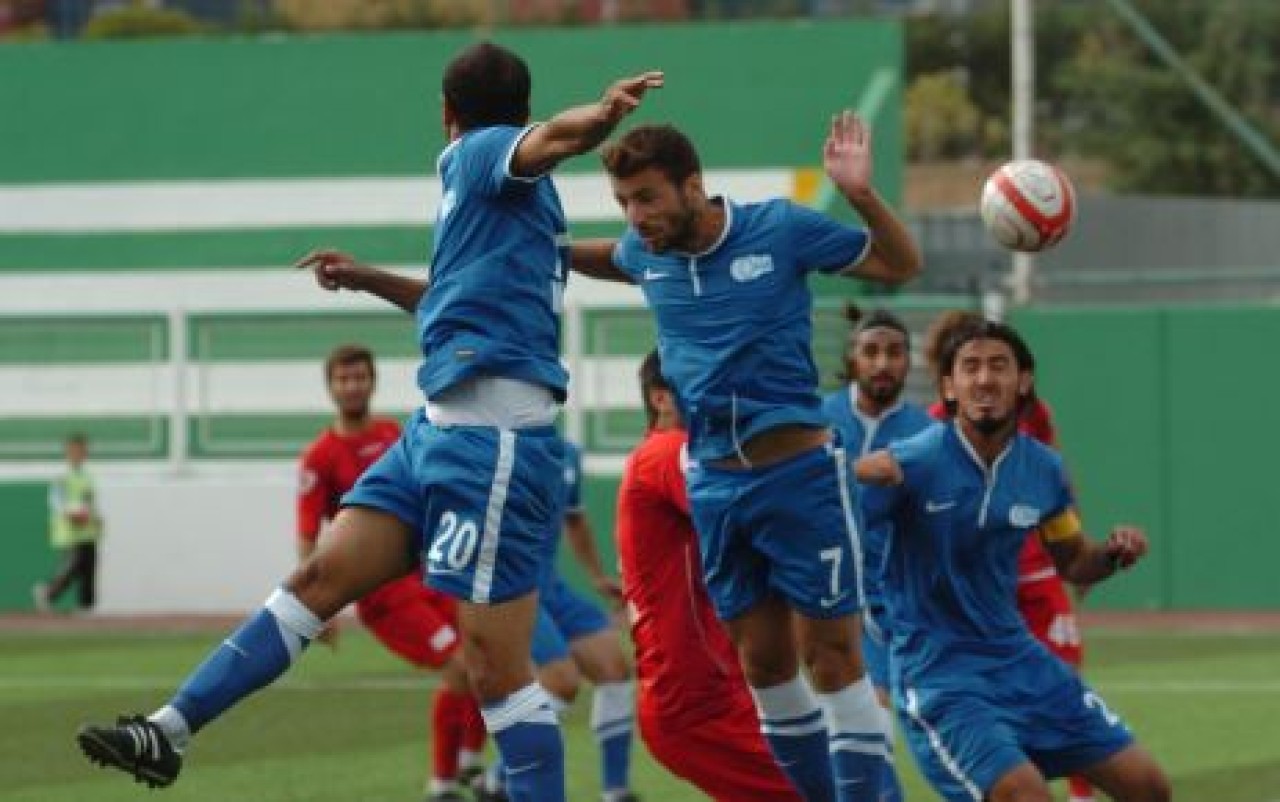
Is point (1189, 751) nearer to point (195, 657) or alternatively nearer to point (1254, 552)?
point (195, 657)

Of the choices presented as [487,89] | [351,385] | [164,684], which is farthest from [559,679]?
[164,684]

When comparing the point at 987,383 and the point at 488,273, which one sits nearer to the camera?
the point at 488,273

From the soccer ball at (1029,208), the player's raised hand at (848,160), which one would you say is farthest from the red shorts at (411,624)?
the player's raised hand at (848,160)

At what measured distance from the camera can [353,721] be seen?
16266 mm

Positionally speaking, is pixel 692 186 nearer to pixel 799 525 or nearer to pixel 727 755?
pixel 799 525

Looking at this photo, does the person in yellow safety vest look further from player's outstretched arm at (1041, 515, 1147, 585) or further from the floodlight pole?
player's outstretched arm at (1041, 515, 1147, 585)

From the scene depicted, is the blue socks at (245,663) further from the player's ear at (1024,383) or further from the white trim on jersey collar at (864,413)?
the white trim on jersey collar at (864,413)

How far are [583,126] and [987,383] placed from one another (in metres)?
2.10

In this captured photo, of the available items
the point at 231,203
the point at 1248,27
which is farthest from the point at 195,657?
the point at 1248,27

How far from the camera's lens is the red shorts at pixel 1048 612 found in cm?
1219

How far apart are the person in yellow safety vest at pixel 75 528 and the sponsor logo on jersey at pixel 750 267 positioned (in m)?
17.7

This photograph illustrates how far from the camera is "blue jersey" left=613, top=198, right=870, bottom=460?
9328 mm

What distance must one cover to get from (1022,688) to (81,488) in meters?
18.0

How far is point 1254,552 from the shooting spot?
25422mm
